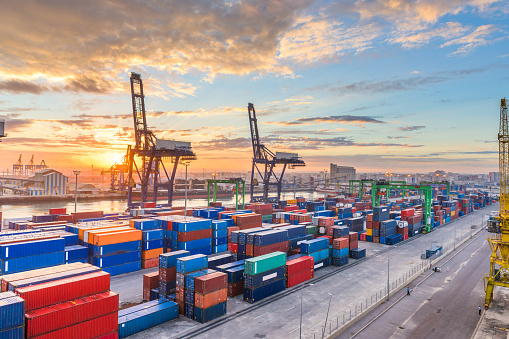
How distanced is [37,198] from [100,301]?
146186mm

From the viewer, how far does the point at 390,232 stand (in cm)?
6519

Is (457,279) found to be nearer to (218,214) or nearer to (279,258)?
(279,258)

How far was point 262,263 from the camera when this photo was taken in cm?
3375

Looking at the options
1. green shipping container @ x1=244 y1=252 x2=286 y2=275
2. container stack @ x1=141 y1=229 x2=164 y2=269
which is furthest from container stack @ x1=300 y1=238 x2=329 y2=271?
container stack @ x1=141 y1=229 x2=164 y2=269

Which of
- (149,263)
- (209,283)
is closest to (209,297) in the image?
(209,283)

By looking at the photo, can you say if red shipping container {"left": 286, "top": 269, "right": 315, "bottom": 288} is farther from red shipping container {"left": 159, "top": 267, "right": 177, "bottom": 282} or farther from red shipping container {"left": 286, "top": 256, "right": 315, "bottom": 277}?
red shipping container {"left": 159, "top": 267, "right": 177, "bottom": 282}

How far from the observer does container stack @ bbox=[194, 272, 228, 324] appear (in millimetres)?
27672

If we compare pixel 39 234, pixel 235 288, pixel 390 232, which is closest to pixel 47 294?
pixel 235 288

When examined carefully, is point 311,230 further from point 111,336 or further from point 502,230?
point 111,336

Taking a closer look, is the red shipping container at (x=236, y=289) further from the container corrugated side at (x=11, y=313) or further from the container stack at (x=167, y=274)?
the container corrugated side at (x=11, y=313)

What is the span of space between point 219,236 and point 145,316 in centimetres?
2417

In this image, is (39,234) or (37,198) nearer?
(39,234)

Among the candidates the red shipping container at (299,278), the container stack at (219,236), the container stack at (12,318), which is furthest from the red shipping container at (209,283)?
the container stack at (219,236)

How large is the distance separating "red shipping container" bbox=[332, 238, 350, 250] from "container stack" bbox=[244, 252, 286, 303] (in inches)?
529
